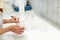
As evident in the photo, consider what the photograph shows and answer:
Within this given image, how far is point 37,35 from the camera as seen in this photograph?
33.2 inches

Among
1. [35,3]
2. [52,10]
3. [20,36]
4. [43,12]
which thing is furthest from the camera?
[35,3]

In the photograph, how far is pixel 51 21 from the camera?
46.8 inches

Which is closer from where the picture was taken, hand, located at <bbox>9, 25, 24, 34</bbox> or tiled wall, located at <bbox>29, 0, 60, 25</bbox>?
hand, located at <bbox>9, 25, 24, 34</bbox>

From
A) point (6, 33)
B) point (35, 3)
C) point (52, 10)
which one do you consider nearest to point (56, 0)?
point (52, 10)

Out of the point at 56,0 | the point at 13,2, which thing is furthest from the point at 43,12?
the point at 13,2

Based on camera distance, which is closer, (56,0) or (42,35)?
(42,35)

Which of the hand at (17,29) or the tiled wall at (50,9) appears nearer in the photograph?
the hand at (17,29)

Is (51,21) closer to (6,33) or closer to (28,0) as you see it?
(6,33)

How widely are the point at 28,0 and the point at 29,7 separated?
0.13 m

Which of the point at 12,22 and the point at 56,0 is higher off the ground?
the point at 56,0

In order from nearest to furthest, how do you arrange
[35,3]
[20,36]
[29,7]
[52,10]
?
[20,36] → [52,10] → [35,3] → [29,7]

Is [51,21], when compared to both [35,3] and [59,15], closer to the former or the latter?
[59,15]

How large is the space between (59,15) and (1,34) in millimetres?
450

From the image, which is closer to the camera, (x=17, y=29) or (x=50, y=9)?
(x=17, y=29)
